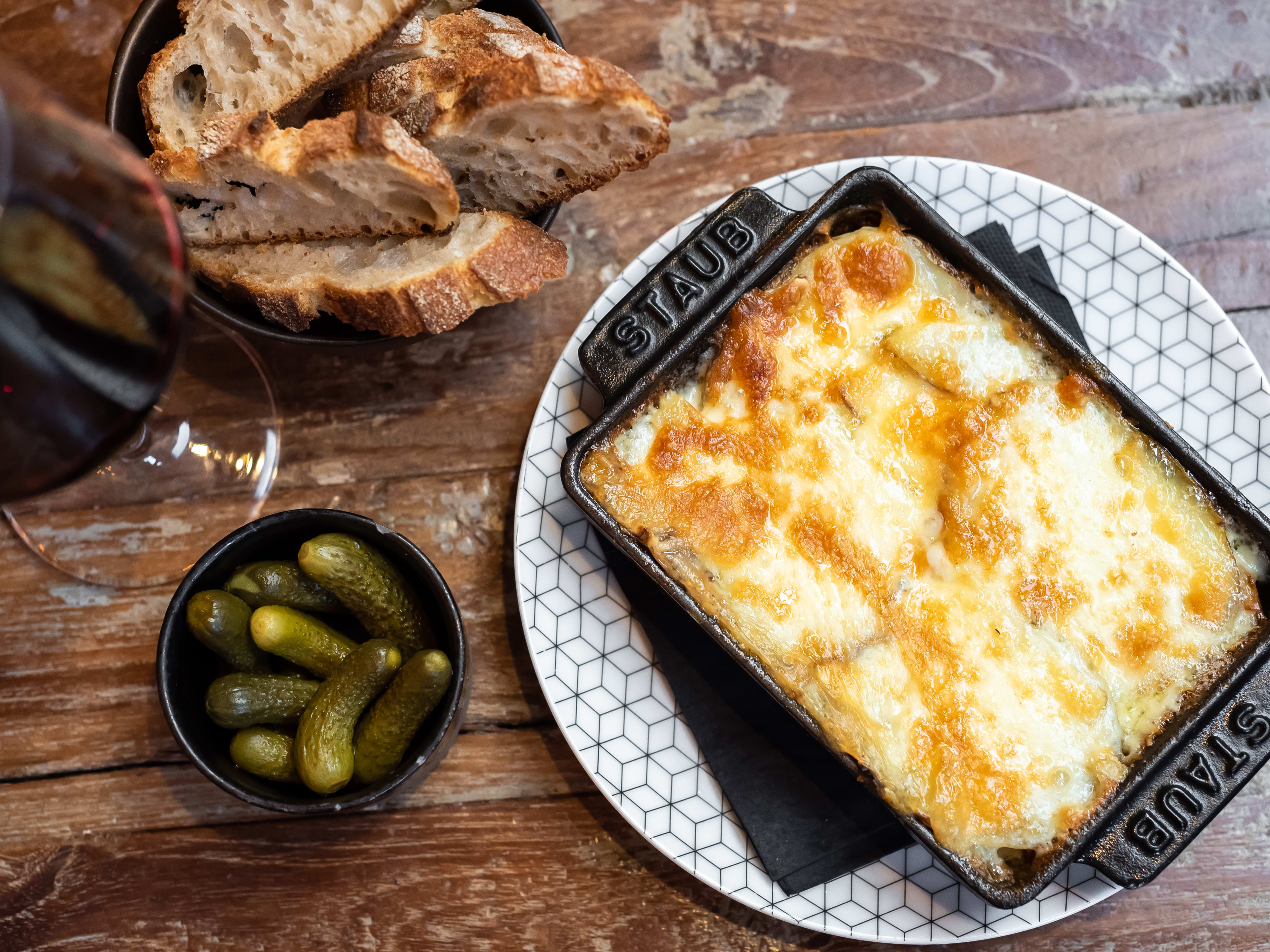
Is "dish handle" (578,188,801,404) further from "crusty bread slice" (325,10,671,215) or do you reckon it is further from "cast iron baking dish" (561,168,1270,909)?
"crusty bread slice" (325,10,671,215)

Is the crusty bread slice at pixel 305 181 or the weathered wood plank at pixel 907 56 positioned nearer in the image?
the crusty bread slice at pixel 305 181

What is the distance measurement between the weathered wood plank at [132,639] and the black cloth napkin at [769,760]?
1.12 ft

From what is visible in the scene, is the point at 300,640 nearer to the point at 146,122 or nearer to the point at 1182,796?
the point at 146,122

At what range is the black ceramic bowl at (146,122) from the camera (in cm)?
185

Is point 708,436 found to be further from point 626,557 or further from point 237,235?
point 237,235

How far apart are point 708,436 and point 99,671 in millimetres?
1575

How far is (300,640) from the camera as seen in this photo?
1.82 meters

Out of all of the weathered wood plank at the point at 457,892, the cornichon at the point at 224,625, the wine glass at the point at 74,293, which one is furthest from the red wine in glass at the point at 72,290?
the weathered wood plank at the point at 457,892

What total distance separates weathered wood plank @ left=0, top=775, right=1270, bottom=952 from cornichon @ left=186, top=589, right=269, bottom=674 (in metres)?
0.51

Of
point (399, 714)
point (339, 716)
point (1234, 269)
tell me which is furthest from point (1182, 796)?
point (339, 716)

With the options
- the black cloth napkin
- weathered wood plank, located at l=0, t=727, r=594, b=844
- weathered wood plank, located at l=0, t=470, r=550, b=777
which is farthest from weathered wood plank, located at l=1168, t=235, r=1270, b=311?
weathered wood plank, located at l=0, t=727, r=594, b=844

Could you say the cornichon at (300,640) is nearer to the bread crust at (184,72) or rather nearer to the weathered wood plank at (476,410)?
the weathered wood plank at (476,410)

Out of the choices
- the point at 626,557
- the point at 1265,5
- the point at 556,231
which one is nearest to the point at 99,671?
the point at 626,557

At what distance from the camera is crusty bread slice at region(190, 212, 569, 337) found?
1.80 meters
